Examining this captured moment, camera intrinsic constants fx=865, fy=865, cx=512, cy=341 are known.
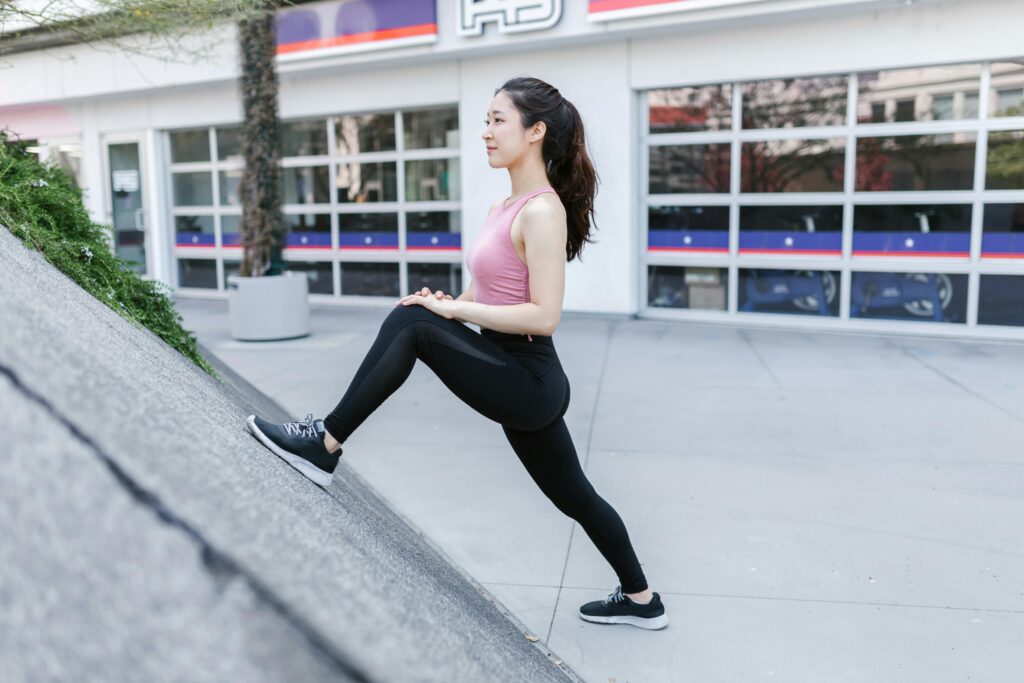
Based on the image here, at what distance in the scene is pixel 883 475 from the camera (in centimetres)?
475

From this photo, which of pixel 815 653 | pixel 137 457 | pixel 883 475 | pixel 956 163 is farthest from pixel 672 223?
pixel 137 457

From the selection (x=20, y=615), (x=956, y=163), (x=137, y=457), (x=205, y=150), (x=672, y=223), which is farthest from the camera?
(x=205, y=150)

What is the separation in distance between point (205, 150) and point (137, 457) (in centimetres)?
1388

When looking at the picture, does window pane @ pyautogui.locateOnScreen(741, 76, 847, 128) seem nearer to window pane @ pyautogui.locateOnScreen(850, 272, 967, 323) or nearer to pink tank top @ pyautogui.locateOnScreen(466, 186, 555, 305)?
window pane @ pyautogui.locateOnScreen(850, 272, 967, 323)

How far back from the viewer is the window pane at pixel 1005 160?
349 inches

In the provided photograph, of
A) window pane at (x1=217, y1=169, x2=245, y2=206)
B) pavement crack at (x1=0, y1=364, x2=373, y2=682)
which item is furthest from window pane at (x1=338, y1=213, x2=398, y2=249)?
pavement crack at (x1=0, y1=364, x2=373, y2=682)

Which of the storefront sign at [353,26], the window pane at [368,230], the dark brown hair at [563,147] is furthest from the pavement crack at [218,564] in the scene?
the window pane at [368,230]

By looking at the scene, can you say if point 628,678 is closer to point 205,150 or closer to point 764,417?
point 764,417

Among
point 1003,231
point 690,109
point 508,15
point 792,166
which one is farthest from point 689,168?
point 1003,231

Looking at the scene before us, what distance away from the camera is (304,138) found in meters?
13.1

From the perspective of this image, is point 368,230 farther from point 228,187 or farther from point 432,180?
point 228,187

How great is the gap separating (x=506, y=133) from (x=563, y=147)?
0.68 ft

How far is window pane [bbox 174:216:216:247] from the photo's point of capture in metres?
14.3

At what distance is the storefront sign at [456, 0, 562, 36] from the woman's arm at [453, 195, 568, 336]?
26.4 feet
